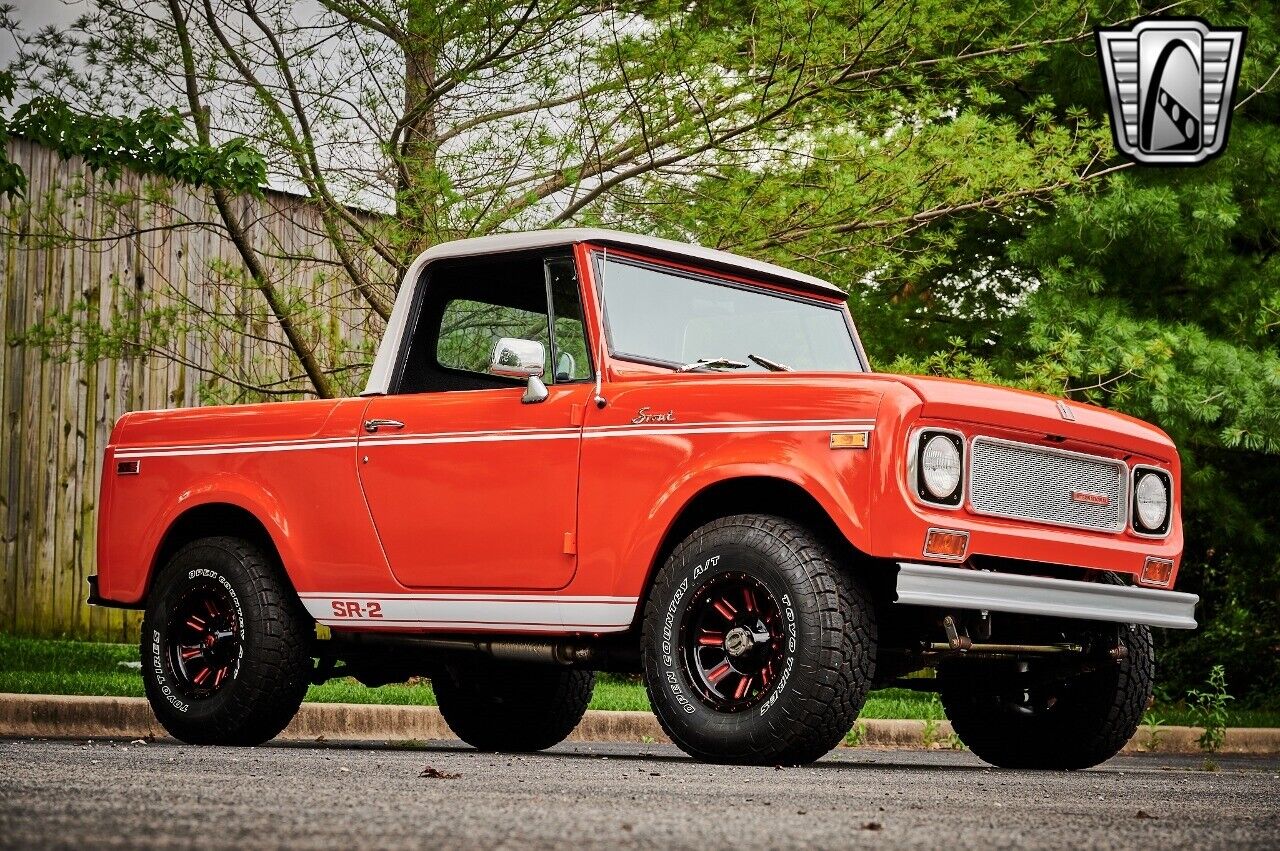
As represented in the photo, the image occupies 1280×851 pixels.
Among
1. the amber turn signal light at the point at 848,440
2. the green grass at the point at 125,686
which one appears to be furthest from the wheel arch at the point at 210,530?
the amber turn signal light at the point at 848,440

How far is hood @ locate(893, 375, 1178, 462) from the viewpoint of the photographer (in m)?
6.43

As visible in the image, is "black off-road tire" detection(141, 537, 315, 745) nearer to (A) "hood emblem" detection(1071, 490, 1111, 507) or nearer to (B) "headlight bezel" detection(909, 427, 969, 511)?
(B) "headlight bezel" detection(909, 427, 969, 511)

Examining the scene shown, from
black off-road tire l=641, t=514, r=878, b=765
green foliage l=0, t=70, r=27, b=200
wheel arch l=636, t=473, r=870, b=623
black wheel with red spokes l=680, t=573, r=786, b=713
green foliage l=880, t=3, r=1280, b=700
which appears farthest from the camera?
green foliage l=880, t=3, r=1280, b=700

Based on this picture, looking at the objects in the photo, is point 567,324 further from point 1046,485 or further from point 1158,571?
point 1158,571

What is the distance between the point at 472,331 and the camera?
8.27 metres

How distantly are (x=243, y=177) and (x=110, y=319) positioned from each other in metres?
3.15

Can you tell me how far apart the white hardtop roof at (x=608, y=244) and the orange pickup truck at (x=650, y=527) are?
0.02m

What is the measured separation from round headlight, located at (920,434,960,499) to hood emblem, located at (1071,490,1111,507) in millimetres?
723

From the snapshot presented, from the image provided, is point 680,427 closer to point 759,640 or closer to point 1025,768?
point 759,640

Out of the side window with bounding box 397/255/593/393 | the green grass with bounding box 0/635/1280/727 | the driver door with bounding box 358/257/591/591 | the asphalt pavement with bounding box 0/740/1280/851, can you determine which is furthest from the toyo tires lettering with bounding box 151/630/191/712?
the side window with bounding box 397/255/593/393

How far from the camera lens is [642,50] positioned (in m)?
11.3

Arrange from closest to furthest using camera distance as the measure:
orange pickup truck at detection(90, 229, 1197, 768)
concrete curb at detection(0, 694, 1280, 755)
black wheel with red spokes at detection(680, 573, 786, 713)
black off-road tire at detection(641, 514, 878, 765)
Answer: black off-road tire at detection(641, 514, 878, 765) → orange pickup truck at detection(90, 229, 1197, 768) → black wheel with red spokes at detection(680, 573, 786, 713) → concrete curb at detection(0, 694, 1280, 755)

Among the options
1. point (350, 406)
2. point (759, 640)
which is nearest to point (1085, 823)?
point (759, 640)

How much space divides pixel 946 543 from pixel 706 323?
1848mm
